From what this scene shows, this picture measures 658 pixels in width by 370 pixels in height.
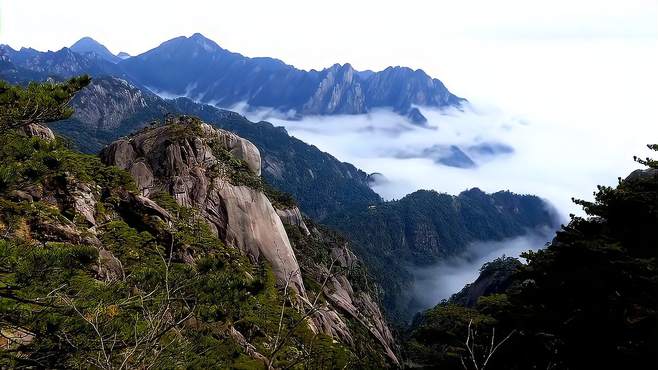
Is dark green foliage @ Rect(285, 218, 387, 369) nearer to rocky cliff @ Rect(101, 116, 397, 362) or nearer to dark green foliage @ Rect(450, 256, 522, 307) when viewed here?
rocky cliff @ Rect(101, 116, 397, 362)

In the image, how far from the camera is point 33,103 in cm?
1057

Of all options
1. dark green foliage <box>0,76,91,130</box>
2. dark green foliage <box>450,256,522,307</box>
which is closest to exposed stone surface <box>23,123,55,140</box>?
dark green foliage <box>0,76,91,130</box>

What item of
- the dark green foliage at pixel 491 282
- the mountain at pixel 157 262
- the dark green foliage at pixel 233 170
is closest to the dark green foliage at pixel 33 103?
the mountain at pixel 157 262

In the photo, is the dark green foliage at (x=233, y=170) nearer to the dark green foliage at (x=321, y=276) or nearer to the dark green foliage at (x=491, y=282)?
the dark green foliage at (x=321, y=276)

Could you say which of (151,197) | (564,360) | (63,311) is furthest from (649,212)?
(151,197)

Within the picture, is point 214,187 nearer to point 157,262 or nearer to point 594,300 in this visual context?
point 157,262

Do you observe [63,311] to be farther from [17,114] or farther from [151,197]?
[151,197]

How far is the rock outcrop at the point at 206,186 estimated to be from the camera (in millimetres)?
37000

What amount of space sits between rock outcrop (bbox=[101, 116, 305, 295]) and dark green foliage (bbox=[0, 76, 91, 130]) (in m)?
25.4

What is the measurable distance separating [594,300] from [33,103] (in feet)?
54.1

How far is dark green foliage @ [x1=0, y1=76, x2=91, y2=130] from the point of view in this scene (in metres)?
10.4

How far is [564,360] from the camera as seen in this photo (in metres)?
14.9

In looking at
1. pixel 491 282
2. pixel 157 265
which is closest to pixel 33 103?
pixel 157 265

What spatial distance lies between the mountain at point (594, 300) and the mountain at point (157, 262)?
7272mm
